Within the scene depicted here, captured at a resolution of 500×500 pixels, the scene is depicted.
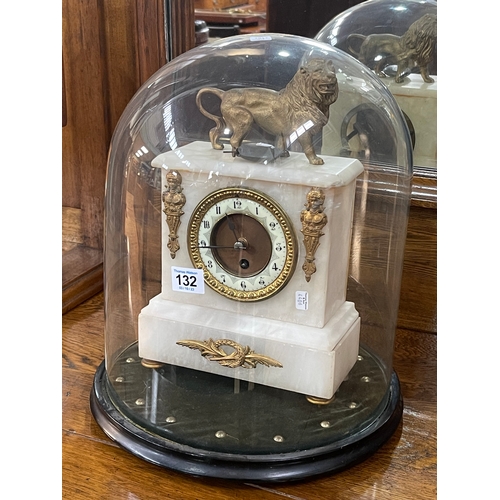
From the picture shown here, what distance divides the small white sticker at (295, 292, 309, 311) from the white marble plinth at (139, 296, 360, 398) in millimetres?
29

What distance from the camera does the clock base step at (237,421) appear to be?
1018mm

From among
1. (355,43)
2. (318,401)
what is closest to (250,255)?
(318,401)

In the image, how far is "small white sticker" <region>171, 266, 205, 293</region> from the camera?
1.15 m

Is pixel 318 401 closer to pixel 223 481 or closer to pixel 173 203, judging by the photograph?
pixel 223 481

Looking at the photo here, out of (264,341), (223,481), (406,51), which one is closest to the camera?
(223,481)

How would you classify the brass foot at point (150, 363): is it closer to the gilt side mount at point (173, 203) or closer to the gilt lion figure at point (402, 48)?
the gilt side mount at point (173, 203)

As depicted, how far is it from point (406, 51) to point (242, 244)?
0.58 metres

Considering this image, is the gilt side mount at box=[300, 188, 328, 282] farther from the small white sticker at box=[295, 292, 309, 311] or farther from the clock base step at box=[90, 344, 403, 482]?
the clock base step at box=[90, 344, 403, 482]

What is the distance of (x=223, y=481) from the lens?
3.32 feet

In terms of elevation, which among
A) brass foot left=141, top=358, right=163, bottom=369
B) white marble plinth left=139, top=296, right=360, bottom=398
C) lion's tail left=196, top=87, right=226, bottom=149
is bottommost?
brass foot left=141, top=358, right=163, bottom=369

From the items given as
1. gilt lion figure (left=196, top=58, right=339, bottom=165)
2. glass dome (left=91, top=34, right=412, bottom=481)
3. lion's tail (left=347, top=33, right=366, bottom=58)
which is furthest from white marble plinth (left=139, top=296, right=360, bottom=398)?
lion's tail (left=347, top=33, right=366, bottom=58)

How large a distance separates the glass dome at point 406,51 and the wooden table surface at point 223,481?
1.64 ft

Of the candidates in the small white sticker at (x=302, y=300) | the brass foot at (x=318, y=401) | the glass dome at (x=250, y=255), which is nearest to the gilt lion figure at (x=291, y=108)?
the glass dome at (x=250, y=255)

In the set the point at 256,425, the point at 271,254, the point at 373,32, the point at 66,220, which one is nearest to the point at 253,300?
the point at 271,254
